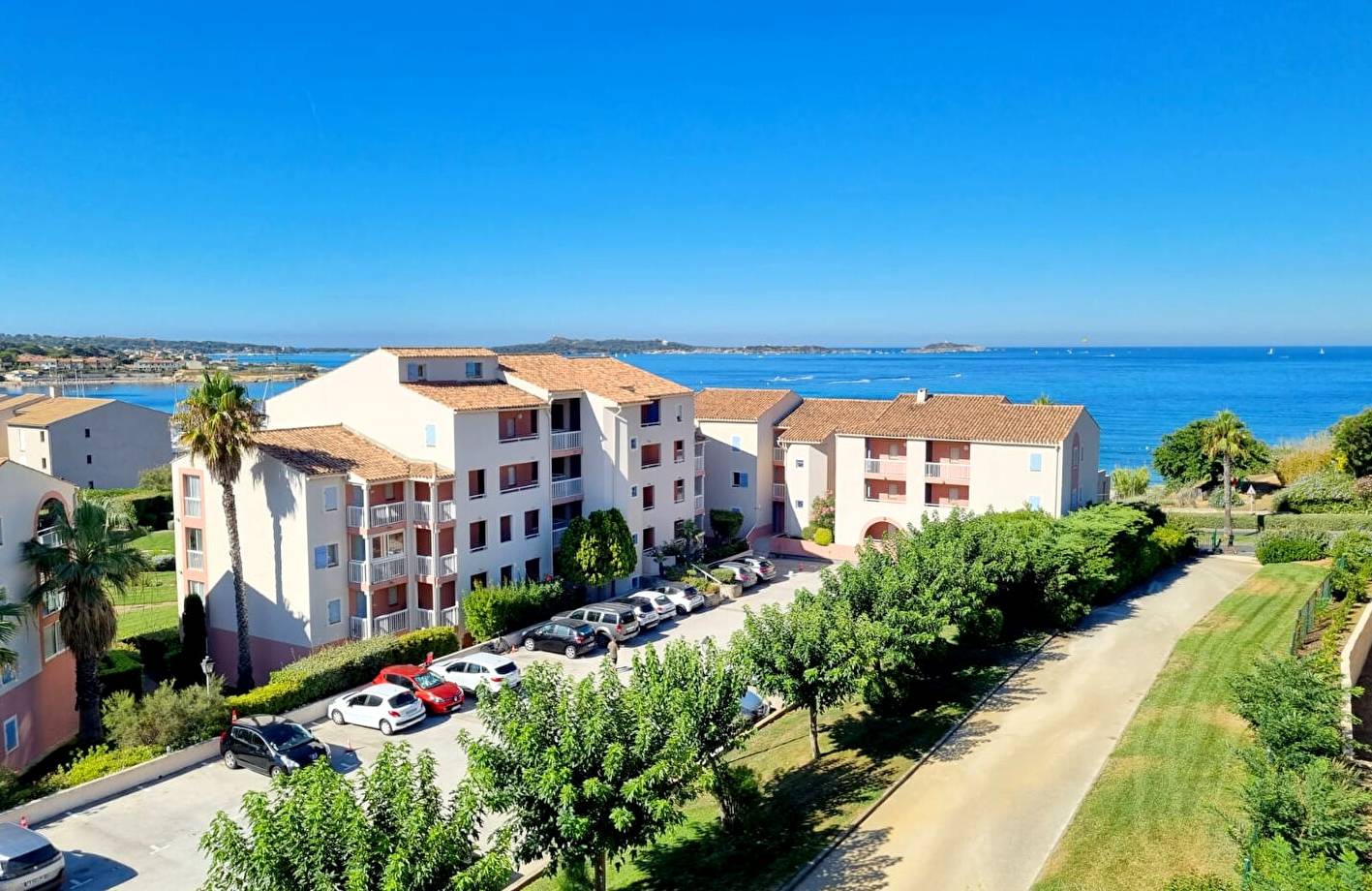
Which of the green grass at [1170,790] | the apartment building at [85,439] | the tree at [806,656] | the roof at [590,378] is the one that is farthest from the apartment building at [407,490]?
the apartment building at [85,439]

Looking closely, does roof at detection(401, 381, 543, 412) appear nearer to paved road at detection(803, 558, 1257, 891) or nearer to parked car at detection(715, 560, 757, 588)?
parked car at detection(715, 560, 757, 588)

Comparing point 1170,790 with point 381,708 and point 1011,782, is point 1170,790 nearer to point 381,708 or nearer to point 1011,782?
point 1011,782

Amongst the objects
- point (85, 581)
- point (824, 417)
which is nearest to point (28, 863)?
point (85, 581)

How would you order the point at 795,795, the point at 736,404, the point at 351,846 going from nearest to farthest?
the point at 351,846 < the point at 795,795 < the point at 736,404

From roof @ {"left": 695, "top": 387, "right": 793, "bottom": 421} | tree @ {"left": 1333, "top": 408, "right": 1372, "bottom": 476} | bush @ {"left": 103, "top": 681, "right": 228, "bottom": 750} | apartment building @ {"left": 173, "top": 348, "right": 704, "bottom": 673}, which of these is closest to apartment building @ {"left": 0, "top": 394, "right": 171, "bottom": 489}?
apartment building @ {"left": 173, "top": 348, "right": 704, "bottom": 673}

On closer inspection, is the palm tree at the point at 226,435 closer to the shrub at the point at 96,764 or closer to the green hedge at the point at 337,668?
the green hedge at the point at 337,668

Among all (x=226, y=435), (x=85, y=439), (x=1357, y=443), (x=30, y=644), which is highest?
(x=226, y=435)

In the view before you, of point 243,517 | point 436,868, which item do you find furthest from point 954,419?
point 436,868

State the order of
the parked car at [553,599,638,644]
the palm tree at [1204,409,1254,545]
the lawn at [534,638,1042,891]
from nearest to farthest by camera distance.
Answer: the lawn at [534,638,1042,891] → the parked car at [553,599,638,644] → the palm tree at [1204,409,1254,545]
